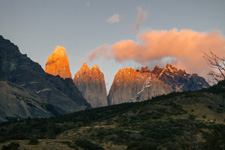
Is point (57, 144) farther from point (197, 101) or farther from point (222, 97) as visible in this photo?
point (222, 97)

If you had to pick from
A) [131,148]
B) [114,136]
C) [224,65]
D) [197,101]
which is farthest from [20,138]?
[197,101]

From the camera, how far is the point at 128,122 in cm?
8350

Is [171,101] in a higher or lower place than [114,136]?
higher

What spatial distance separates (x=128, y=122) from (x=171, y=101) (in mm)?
25150

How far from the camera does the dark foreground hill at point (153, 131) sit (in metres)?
39.2

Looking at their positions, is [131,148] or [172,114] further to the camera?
[172,114]

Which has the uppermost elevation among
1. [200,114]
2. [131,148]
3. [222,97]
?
[222,97]

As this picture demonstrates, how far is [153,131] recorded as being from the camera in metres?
65.4

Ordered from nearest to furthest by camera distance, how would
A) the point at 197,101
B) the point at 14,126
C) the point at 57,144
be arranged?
the point at 57,144 → the point at 197,101 → the point at 14,126

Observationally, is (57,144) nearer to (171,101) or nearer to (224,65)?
(224,65)

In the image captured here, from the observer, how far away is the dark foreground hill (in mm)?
39188

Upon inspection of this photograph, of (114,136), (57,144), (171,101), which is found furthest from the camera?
(171,101)

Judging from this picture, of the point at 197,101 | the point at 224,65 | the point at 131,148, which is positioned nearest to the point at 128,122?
the point at 197,101

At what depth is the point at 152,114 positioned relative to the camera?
86938mm
